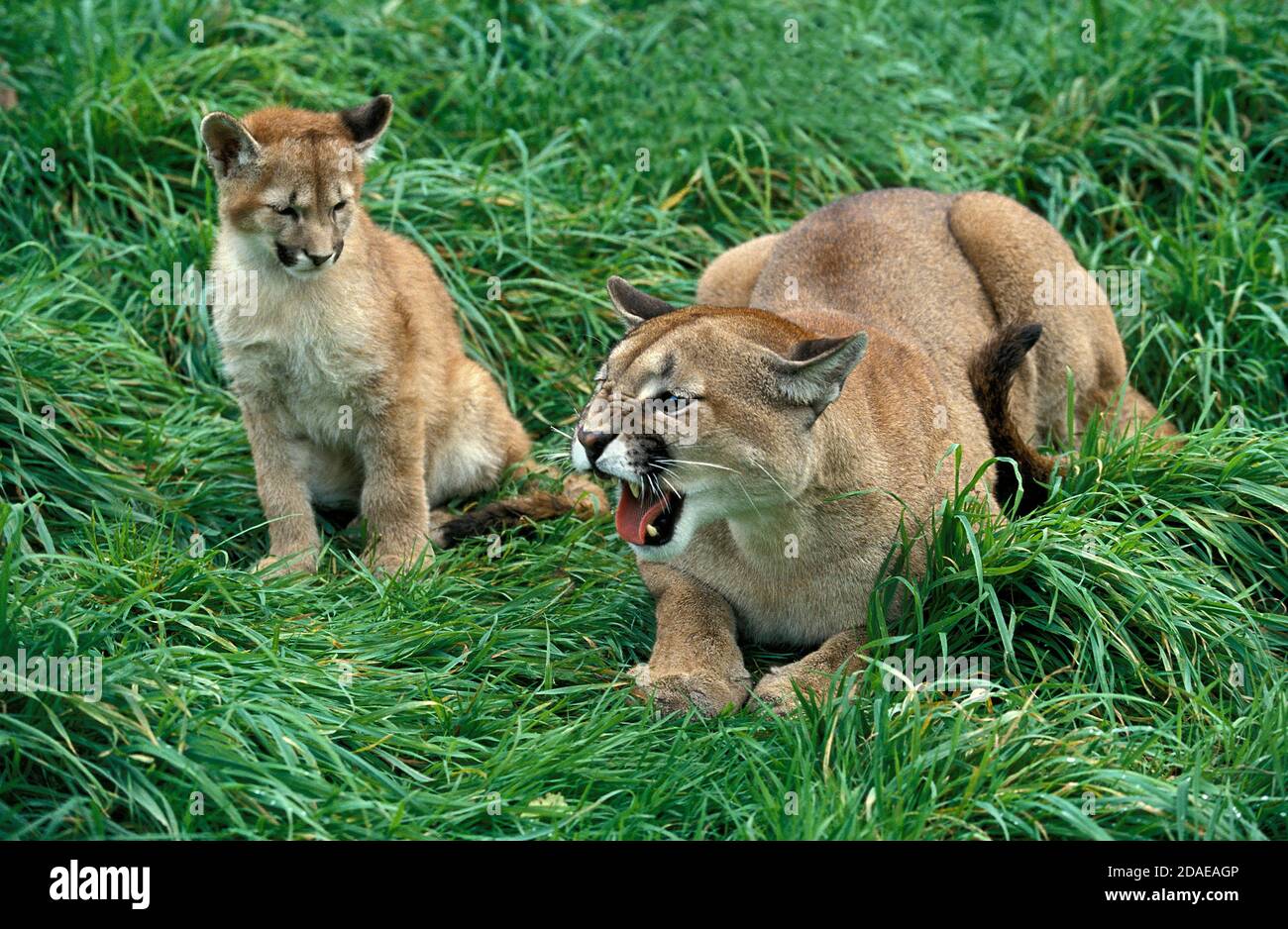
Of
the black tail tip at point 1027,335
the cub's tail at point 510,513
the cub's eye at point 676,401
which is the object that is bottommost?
the cub's tail at point 510,513

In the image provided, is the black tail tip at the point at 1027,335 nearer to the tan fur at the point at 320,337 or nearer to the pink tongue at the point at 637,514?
the pink tongue at the point at 637,514

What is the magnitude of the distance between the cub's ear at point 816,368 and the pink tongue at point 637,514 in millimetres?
591

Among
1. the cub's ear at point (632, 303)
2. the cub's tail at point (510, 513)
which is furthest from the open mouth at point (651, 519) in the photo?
the cub's tail at point (510, 513)

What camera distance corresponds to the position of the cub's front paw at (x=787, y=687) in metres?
5.34

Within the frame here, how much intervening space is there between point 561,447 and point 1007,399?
2.34 m

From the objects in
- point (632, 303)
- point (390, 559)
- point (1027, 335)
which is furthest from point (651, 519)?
point (1027, 335)

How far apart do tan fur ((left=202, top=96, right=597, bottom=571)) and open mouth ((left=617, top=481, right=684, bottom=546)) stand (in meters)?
1.48

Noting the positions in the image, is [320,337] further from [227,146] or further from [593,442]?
[593,442]

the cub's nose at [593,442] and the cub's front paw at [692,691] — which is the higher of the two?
the cub's nose at [593,442]

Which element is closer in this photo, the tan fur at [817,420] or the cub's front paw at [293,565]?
the tan fur at [817,420]

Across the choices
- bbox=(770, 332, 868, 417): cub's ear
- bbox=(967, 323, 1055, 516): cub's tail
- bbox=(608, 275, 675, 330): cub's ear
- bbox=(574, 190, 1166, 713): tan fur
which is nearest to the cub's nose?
bbox=(574, 190, 1166, 713): tan fur

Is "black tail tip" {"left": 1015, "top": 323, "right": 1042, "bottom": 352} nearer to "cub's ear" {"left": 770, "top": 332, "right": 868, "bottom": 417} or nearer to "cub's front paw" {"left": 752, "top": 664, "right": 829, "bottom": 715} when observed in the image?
"cub's ear" {"left": 770, "top": 332, "right": 868, "bottom": 417}

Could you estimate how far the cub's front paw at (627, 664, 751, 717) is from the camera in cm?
537
